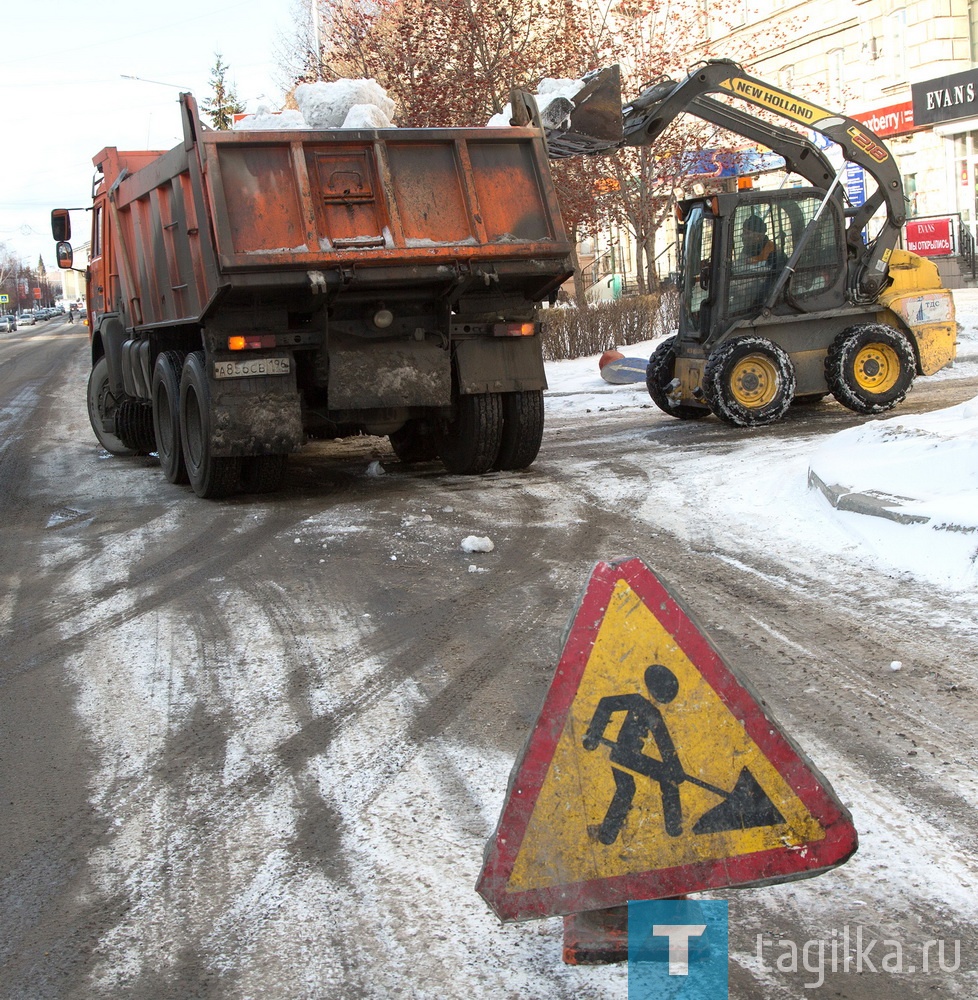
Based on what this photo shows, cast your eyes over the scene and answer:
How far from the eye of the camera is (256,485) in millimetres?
10125

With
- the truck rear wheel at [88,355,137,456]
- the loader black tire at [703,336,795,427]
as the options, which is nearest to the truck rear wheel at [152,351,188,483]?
the truck rear wheel at [88,355,137,456]

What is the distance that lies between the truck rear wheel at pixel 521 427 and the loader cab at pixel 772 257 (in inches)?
120

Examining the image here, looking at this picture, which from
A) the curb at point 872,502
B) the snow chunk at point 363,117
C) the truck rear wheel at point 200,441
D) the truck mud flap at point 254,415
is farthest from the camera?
the truck rear wheel at point 200,441

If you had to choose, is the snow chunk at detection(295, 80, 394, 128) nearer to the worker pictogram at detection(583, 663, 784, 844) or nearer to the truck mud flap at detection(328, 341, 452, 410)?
the truck mud flap at detection(328, 341, 452, 410)

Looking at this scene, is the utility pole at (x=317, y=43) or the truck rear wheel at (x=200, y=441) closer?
the truck rear wheel at (x=200, y=441)

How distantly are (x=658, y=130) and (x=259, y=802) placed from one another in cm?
1014

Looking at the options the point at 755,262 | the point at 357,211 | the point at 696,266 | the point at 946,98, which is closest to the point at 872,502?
the point at 357,211

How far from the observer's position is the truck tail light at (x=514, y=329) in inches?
388

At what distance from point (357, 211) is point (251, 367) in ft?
4.60

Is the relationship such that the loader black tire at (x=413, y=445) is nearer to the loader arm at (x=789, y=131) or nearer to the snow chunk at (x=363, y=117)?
the snow chunk at (x=363, y=117)

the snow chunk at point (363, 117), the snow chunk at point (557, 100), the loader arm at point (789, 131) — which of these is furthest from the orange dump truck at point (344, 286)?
the loader arm at point (789, 131)

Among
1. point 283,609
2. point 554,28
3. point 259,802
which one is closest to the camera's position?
point 259,802

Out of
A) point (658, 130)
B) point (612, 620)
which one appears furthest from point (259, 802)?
point (658, 130)

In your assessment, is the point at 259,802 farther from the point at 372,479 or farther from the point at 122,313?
the point at 122,313
